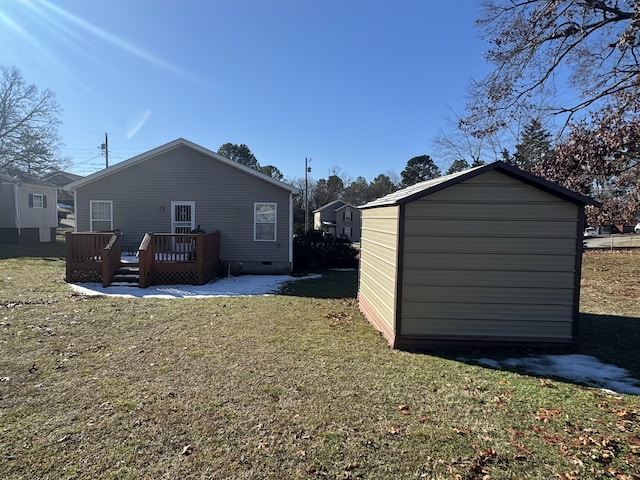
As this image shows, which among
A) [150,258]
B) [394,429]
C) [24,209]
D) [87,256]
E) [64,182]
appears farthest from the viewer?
[64,182]

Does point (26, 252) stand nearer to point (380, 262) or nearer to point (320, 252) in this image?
point (320, 252)

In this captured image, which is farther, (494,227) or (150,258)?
(150,258)

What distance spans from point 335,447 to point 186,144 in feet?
40.2

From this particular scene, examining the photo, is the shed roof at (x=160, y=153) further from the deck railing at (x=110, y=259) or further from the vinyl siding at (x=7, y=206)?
the vinyl siding at (x=7, y=206)

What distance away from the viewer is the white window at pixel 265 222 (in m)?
13.4

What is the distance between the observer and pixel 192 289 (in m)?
10.3

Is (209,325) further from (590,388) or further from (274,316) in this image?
(590,388)

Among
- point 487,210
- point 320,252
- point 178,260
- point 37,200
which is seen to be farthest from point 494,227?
point 37,200

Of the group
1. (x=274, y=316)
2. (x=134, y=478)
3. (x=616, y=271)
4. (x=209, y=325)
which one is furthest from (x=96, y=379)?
(x=616, y=271)

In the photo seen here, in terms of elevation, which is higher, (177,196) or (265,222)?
(177,196)

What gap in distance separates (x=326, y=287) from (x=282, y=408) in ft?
25.1

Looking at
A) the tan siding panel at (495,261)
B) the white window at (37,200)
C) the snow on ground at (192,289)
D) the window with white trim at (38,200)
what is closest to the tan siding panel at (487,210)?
the tan siding panel at (495,261)

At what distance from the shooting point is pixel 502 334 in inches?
223

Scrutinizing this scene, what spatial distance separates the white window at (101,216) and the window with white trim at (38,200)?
1304 cm
